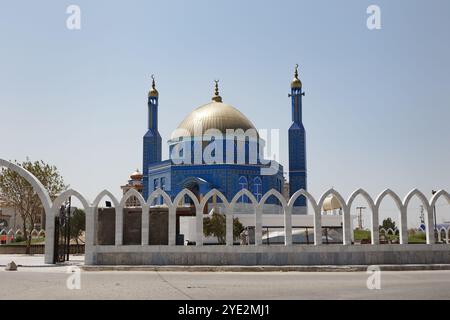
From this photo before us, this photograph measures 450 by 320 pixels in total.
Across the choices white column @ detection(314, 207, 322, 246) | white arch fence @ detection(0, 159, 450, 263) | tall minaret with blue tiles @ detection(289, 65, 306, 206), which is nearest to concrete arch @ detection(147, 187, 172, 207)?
white arch fence @ detection(0, 159, 450, 263)

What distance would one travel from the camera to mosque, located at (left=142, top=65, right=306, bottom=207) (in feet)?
157

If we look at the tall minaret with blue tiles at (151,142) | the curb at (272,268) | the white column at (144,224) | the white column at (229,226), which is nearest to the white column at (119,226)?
the white column at (144,224)

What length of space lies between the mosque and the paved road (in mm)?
31141

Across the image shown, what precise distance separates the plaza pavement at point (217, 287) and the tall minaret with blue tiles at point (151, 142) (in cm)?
3705

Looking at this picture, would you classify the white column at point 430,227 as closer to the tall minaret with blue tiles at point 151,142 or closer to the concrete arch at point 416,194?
the concrete arch at point 416,194

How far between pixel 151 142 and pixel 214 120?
681 cm

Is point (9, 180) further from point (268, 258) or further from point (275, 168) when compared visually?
point (275, 168)

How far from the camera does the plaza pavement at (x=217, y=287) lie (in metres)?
10.3

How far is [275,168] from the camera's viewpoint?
50000 millimetres

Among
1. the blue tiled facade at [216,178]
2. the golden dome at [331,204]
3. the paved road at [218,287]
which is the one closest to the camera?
the paved road at [218,287]

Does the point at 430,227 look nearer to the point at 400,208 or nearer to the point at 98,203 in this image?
the point at 400,208

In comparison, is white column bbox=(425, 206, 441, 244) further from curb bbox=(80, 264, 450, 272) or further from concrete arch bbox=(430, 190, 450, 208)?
curb bbox=(80, 264, 450, 272)

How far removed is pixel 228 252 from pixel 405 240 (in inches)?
253
